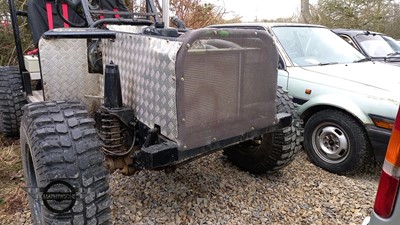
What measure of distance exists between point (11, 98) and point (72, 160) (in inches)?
109

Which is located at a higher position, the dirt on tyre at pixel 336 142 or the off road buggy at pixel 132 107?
the off road buggy at pixel 132 107

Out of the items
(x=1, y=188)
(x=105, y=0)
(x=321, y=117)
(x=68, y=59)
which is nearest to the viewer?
(x=68, y=59)

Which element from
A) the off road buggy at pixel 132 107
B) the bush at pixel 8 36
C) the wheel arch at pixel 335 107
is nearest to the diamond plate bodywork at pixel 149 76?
the off road buggy at pixel 132 107

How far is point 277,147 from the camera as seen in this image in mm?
3221

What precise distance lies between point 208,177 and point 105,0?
220 cm

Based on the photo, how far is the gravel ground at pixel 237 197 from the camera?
2867mm

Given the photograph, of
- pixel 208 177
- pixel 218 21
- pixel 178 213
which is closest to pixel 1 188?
pixel 178 213

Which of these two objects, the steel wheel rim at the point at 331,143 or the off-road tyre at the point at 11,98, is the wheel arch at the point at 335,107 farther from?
the off-road tyre at the point at 11,98

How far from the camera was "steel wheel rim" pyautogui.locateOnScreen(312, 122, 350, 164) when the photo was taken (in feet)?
12.5

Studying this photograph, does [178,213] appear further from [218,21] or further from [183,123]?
[218,21]

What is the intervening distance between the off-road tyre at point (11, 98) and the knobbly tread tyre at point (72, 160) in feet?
7.75

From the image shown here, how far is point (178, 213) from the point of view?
2893 mm

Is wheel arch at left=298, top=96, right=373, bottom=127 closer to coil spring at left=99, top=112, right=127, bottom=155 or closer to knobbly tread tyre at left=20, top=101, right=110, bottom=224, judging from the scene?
coil spring at left=99, top=112, right=127, bottom=155

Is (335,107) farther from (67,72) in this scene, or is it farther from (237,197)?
(67,72)
